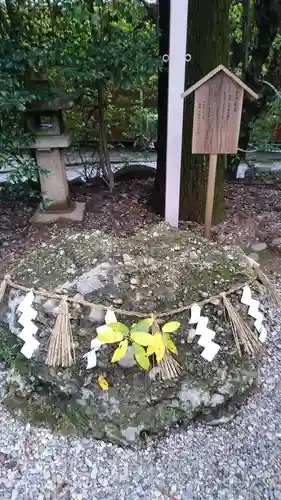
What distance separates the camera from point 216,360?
1537mm

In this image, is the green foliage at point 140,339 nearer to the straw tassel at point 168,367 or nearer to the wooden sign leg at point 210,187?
the straw tassel at point 168,367

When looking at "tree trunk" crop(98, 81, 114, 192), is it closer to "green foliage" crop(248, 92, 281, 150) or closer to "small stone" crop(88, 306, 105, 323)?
"green foliage" crop(248, 92, 281, 150)

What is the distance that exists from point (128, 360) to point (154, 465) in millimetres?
392

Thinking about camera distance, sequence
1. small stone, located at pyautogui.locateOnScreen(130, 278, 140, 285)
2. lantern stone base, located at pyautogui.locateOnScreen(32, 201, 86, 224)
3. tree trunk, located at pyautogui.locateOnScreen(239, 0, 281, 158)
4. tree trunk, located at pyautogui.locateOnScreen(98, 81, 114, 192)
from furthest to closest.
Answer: tree trunk, located at pyautogui.locateOnScreen(239, 0, 281, 158), tree trunk, located at pyautogui.locateOnScreen(98, 81, 114, 192), lantern stone base, located at pyautogui.locateOnScreen(32, 201, 86, 224), small stone, located at pyautogui.locateOnScreen(130, 278, 140, 285)

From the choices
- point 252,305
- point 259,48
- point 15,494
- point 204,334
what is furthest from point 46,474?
point 259,48

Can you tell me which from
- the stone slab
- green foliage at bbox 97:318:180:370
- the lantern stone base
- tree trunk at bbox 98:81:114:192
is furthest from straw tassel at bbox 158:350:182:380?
tree trunk at bbox 98:81:114:192

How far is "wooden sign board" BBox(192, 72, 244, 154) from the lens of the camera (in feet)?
6.68

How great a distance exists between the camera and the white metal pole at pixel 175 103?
7.03 feet

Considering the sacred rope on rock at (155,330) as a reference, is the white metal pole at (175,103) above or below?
above

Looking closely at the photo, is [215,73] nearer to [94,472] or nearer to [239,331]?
[239,331]

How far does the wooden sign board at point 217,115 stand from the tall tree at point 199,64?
400 mm

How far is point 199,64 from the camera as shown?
2375mm

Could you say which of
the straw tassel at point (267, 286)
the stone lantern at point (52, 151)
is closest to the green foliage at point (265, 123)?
the stone lantern at point (52, 151)

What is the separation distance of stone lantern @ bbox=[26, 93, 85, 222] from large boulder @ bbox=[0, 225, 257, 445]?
1.07m
